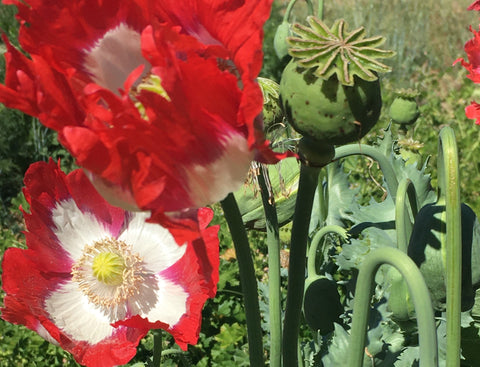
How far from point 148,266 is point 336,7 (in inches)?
252

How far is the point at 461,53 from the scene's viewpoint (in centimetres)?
613

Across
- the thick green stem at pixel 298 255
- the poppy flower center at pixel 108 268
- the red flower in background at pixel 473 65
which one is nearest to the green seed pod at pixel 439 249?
the thick green stem at pixel 298 255

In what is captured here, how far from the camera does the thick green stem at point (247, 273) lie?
614mm

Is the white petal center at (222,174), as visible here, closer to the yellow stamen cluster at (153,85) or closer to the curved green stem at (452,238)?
the yellow stamen cluster at (153,85)

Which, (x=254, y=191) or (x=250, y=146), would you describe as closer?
(x=250, y=146)

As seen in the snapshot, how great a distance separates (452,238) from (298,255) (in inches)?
6.2

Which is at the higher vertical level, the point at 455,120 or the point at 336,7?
the point at 336,7

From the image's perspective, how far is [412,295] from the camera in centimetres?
60

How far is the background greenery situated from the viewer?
2133 mm

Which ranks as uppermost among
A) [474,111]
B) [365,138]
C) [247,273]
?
[365,138]

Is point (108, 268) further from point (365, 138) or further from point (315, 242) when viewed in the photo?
point (365, 138)

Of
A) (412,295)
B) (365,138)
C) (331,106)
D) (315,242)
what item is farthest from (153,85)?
(365,138)

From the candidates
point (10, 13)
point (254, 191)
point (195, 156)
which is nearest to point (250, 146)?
point (195, 156)

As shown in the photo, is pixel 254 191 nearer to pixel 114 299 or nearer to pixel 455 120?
pixel 114 299
